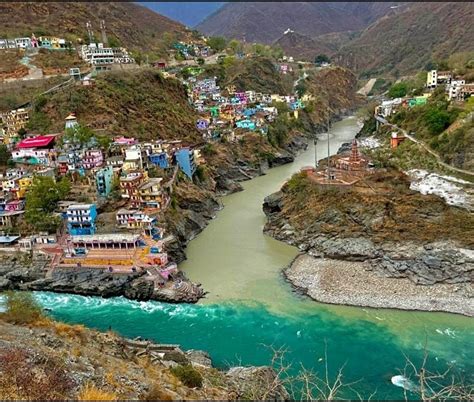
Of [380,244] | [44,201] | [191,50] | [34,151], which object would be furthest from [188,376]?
[191,50]

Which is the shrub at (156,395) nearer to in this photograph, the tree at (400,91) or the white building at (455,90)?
the white building at (455,90)

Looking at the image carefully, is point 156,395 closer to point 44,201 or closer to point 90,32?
point 44,201

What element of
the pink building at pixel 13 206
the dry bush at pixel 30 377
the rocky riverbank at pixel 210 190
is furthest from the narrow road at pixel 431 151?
the pink building at pixel 13 206

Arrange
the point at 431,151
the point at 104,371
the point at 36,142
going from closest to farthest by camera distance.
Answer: the point at 104,371
the point at 431,151
the point at 36,142

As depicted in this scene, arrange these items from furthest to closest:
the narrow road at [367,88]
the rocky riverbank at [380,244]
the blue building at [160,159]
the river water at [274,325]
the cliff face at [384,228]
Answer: the narrow road at [367,88] < the blue building at [160,159] < the cliff face at [384,228] < the rocky riverbank at [380,244] < the river water at [274,325]

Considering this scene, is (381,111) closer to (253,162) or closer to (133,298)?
(253,162)
